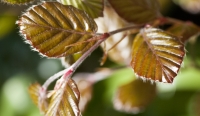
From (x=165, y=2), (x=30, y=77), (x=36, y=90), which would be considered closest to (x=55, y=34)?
(x=36, y=90)

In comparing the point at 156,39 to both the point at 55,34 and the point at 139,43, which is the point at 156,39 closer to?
the point at 139,43

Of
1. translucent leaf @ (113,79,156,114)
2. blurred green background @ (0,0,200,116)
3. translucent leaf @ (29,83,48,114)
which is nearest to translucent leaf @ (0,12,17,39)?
blurred green background @ (0,0,200,116)

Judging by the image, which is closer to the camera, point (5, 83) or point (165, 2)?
point (165, 2)

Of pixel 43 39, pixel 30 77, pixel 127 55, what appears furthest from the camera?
pixel 30 77

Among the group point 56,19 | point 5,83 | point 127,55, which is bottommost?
point 5,83

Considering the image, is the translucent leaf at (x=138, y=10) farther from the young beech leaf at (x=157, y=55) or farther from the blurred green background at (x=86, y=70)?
the blurred green background at (x=86, y=70)

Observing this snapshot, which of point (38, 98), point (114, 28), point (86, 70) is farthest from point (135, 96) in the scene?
point (86, 70)

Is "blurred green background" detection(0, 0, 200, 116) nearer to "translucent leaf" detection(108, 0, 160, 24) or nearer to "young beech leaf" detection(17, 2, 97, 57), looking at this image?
"translucent leaf" detection(108, 0, 160, 24)

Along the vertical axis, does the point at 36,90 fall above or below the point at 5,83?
above
